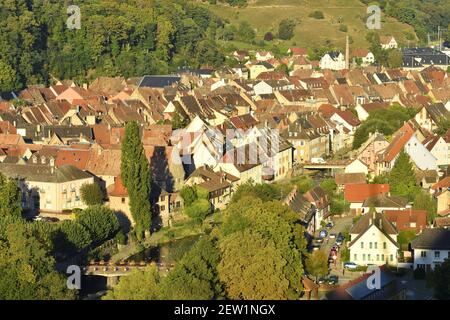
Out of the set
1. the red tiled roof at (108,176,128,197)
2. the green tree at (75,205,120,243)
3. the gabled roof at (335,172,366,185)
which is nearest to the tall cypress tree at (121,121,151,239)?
the red tiled roof at (108,176,128,197)

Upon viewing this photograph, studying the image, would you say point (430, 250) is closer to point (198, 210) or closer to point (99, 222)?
point (198, 210)

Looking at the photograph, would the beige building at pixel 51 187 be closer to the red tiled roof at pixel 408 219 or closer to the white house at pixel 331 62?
the red tiled roof at pixel 408 219

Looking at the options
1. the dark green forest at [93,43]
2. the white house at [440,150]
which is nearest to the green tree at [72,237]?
the white house at [440,150]

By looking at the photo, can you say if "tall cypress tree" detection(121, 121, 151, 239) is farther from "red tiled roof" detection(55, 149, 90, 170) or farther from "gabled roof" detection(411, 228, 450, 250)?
"gabled roof" detection(411, 228, 450, 250)

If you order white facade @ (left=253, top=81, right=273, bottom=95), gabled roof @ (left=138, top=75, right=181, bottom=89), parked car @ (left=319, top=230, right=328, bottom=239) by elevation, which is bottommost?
parked car @ (left=319, top=230, right=328, bottom=239)
